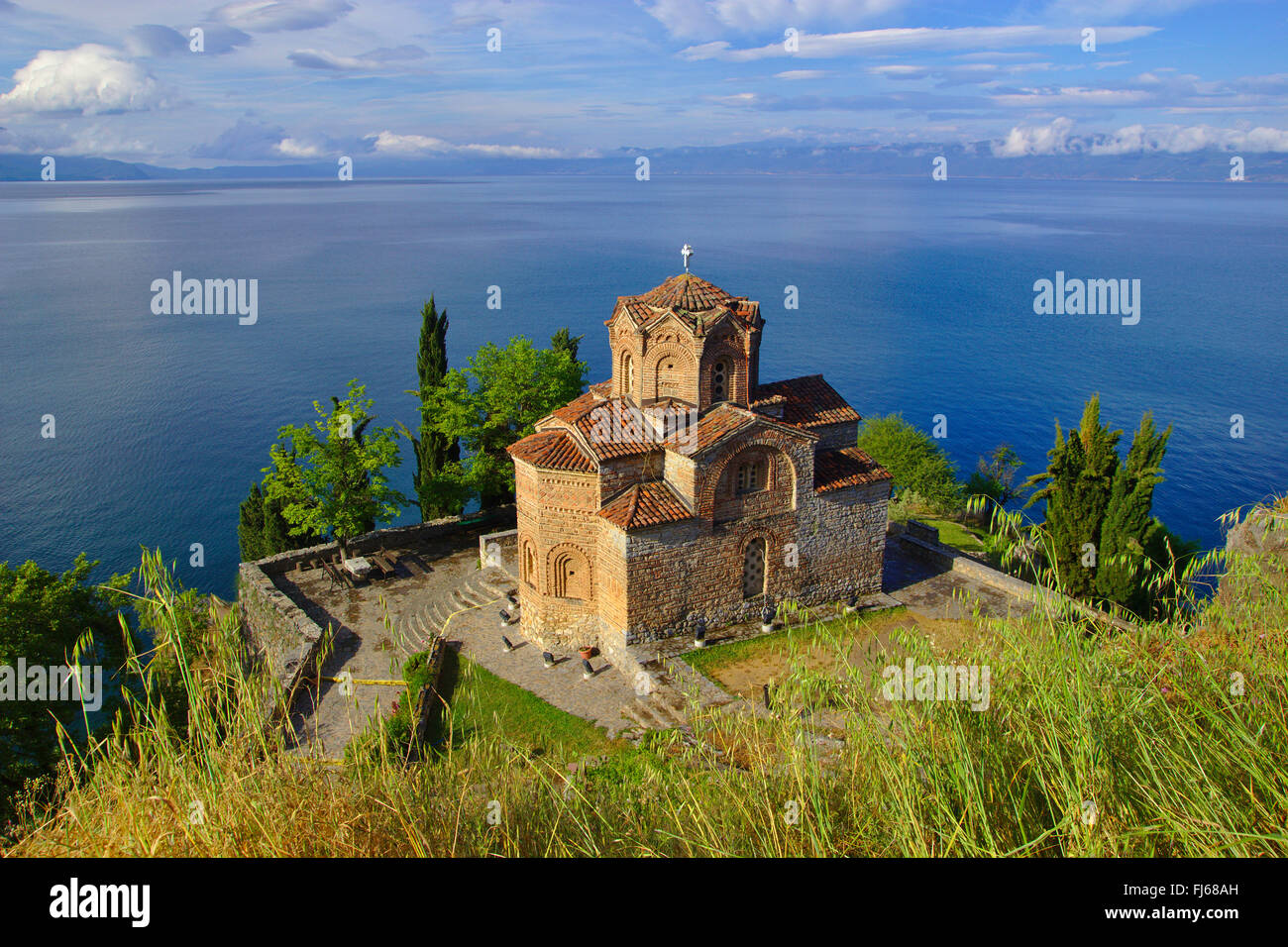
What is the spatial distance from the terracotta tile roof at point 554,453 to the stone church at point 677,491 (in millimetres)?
45

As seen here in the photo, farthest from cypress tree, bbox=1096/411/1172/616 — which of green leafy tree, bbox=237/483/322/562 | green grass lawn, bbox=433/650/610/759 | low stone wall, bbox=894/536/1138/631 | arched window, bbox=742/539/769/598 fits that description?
green leafy tree, bbox=237/483/322/562

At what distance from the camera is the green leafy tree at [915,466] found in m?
43.8

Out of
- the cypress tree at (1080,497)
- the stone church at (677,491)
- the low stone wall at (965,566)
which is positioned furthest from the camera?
the cypress tree at (1080,497)

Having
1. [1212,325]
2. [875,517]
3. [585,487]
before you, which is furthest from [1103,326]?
[585,487]

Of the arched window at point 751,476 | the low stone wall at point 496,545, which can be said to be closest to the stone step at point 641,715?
the arched window at point 751,476

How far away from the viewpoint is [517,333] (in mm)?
83938

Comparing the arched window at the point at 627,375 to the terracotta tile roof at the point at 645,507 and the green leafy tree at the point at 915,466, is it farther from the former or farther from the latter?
the green leafy tree at the point at 915,466

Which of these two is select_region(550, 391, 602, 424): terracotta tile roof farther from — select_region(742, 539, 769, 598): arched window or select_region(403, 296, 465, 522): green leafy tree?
select_region(403, 296, 465, 522): green leafy tree

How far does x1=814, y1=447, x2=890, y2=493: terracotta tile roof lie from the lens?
2497cm

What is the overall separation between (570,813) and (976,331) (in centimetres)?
9655

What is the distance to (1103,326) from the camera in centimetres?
9856

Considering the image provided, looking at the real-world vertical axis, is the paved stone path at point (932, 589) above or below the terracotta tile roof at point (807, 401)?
below

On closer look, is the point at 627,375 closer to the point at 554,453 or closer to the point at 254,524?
the point at 554,453

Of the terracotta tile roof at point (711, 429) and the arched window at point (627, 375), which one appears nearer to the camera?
the terracotta tile roof at point (711, 429)
